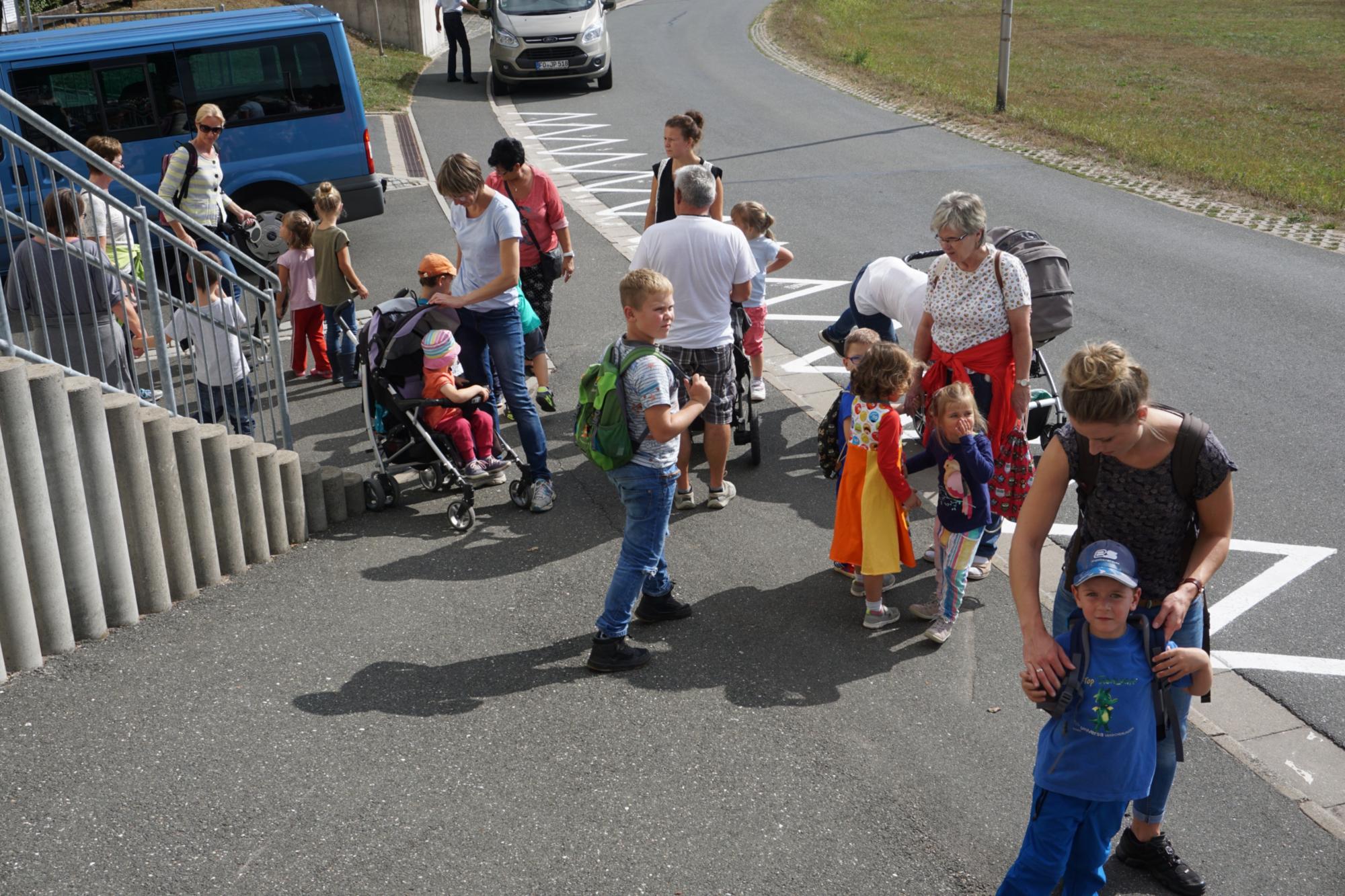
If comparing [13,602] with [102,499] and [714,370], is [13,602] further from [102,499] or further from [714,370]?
[714,370]

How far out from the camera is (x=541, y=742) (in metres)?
4.69

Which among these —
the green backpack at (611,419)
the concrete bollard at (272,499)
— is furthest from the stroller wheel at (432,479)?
the green backpack at (611,419)

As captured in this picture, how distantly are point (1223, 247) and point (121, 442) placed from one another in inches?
464

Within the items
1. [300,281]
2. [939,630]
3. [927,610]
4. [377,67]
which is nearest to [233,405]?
[300,281]

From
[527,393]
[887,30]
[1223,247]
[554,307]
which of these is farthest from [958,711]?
[887,30]

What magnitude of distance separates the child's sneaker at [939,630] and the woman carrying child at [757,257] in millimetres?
A: 2677

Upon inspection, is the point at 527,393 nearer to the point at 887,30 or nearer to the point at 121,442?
the point at 121,442

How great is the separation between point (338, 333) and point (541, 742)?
529 cm

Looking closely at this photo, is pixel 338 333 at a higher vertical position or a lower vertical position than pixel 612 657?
higher

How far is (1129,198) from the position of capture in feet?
51.0

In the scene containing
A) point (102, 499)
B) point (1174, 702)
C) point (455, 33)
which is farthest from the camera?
point (455, 33)

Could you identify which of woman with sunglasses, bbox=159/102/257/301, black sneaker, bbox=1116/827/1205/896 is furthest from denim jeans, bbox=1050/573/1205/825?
woman with sunglasses, bbox=159/102/257/301

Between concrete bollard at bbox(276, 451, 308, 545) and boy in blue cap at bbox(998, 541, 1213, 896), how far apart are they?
417 cm

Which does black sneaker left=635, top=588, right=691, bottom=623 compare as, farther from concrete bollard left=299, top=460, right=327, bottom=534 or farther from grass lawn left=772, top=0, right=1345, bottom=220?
grass lawn left=772, top=0, right=1345, bottom=220
